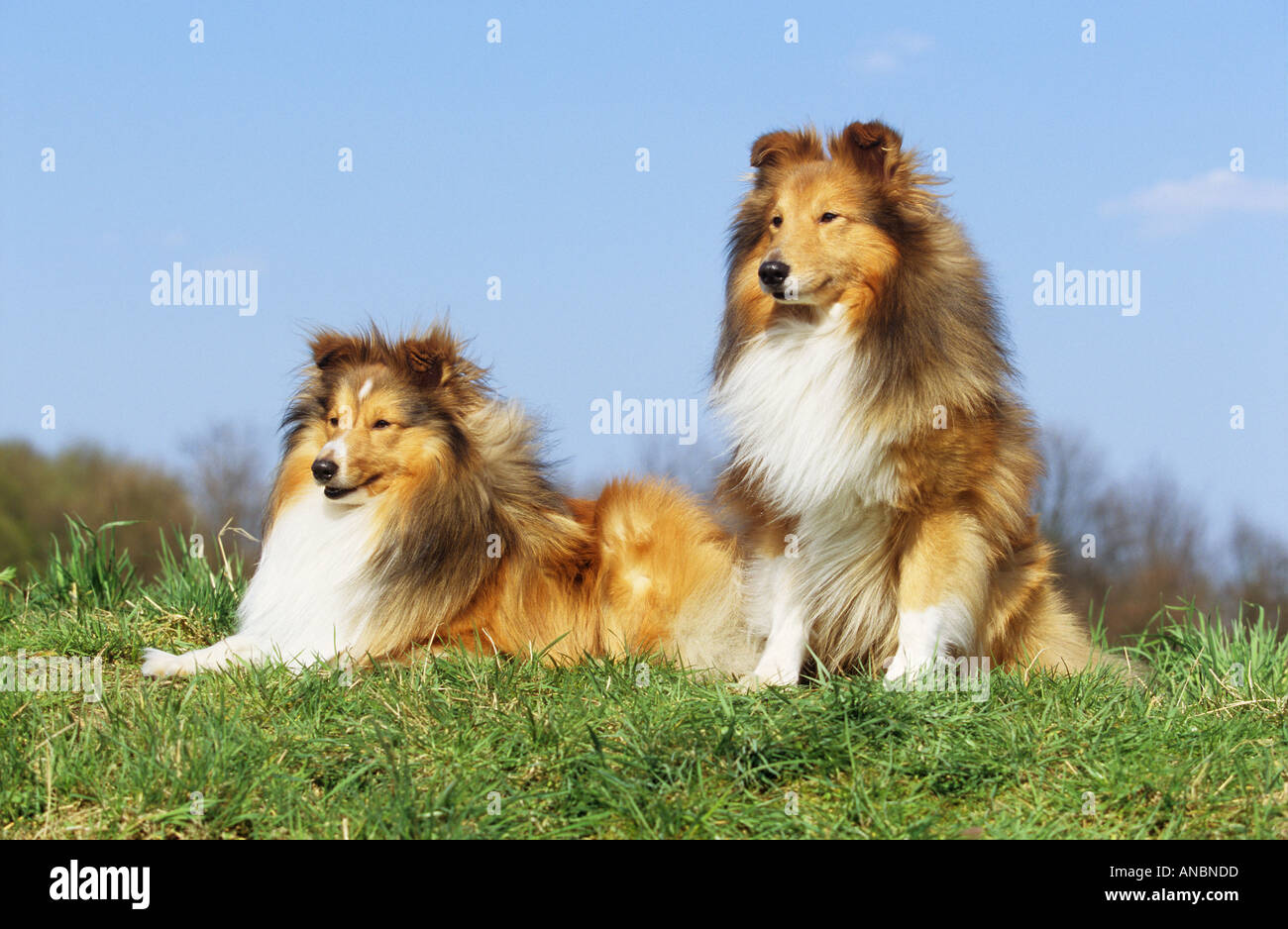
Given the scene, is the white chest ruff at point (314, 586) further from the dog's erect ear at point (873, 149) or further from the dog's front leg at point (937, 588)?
the dog's erect ear at point (873, 149)

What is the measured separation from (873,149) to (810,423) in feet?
4.12

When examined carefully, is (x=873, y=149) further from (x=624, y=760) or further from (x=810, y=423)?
(x=624, y=760)

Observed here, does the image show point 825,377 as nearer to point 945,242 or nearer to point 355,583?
point 945,242

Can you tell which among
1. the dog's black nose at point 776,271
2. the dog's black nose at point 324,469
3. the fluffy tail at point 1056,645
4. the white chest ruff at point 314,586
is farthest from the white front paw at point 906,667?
the dog's black nose at point 324,469

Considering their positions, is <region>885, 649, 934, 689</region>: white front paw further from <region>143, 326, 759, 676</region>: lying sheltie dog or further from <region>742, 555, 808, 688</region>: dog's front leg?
<region>143, 326, 759, 676</region>: lying sheltie dog

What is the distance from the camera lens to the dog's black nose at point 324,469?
550 centimetres

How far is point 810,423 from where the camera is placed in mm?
5004

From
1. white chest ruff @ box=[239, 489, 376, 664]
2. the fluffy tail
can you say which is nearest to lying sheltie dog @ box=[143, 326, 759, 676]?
white chest ruff @ box=[239, 489, 376, 664]

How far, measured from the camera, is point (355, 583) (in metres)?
5.66

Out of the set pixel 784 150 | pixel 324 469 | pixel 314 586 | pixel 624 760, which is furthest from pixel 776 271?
pixel 314 586

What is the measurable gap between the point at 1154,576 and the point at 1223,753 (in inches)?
289

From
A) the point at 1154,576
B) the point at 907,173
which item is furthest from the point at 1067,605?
the point at 1154,576

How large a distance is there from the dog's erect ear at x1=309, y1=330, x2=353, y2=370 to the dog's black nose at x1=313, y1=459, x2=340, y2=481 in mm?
620

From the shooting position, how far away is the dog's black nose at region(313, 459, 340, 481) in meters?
5.50
